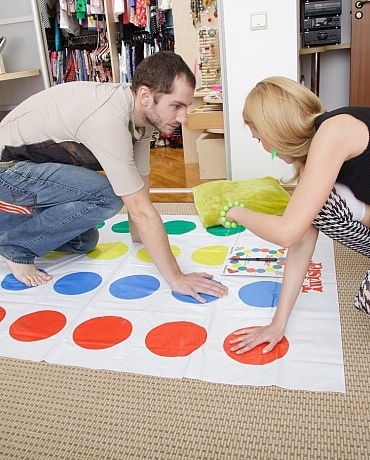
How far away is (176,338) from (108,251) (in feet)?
2.32

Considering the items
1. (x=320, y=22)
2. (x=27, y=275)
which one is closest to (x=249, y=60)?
(x=320, y=22)

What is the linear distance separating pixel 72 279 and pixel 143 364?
22.8 inches

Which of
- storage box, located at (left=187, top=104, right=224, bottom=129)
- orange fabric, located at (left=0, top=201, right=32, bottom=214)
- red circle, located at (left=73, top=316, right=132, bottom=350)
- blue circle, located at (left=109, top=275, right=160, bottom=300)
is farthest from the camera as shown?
storage box, located at (left=187, top=104, right=224, bottom=129)

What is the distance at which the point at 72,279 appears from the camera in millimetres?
1660

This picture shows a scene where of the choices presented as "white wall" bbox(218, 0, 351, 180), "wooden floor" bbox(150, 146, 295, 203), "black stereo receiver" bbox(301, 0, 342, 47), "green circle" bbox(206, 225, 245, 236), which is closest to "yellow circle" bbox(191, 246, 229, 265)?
"green circle" bbox(206, 225, 245, 236)

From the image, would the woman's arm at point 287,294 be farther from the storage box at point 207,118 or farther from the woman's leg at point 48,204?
the storage box at point 207,118

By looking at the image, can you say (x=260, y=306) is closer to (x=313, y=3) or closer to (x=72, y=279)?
(x=72, y=279)

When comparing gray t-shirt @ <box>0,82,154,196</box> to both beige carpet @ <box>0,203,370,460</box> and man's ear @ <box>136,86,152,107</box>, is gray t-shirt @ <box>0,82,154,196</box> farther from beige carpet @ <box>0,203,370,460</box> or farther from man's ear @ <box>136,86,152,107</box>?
beige carpet @ <box>0,203,370,460</box>

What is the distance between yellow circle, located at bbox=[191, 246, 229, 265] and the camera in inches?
68.0

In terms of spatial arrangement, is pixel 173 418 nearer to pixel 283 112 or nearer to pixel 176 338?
pixel 176 338

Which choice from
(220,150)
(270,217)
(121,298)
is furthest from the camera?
(220,150)

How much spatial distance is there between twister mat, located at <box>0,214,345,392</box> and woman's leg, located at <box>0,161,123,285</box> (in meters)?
0.13

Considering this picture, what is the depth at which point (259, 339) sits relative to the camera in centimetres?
120

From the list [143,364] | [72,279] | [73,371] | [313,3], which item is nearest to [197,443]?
[143,364]
